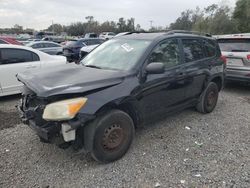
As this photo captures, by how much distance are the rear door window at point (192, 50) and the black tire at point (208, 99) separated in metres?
0.75

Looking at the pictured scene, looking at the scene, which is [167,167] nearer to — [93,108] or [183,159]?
[183,159]

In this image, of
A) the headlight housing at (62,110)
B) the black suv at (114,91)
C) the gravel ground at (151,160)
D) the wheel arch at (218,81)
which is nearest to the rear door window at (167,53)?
the black suv at (114,91)

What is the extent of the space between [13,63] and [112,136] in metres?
4.16

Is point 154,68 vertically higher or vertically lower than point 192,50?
lower

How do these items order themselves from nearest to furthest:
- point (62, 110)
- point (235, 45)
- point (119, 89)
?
1. point (62, 110)
2. point (119, 89)
3. point (235, 45)

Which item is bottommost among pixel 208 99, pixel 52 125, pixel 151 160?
pixel 151 160

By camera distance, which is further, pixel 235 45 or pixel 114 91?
pixel 235 45

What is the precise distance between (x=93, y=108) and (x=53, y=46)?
41.4ft

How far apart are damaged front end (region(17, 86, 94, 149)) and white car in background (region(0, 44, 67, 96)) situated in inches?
113

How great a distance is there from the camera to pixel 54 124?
2.99 m

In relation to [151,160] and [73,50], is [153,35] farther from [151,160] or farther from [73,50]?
[73,50]

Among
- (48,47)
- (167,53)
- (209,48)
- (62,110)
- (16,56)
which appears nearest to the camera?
(62,110)

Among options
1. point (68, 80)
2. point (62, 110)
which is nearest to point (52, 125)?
point (62, 110)

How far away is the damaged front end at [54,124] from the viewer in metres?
2.94
